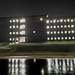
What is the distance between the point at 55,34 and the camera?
92750 millimetres

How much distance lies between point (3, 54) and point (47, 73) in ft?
82.4

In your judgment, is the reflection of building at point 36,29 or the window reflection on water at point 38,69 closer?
the window reflection on water at point 38,69

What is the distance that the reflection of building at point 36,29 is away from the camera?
3440 inches

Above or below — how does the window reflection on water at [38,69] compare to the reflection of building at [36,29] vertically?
below

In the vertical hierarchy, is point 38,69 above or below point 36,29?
below

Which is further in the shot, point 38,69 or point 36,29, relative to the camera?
point 36,29

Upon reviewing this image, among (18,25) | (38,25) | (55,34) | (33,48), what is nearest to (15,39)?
(18,25)

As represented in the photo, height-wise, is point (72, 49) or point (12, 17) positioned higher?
point (12, 17)

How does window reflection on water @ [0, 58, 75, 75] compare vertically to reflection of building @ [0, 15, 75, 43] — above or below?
below

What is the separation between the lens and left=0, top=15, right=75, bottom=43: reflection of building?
87.4 metres

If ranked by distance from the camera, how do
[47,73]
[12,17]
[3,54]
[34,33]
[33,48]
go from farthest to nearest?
[12,17] < [34,33] < [33,48] < [3,54] < [47,73]

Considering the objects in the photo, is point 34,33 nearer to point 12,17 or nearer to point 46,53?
point 12,17

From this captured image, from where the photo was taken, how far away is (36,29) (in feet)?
287

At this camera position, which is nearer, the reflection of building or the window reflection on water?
the window reflection on water
